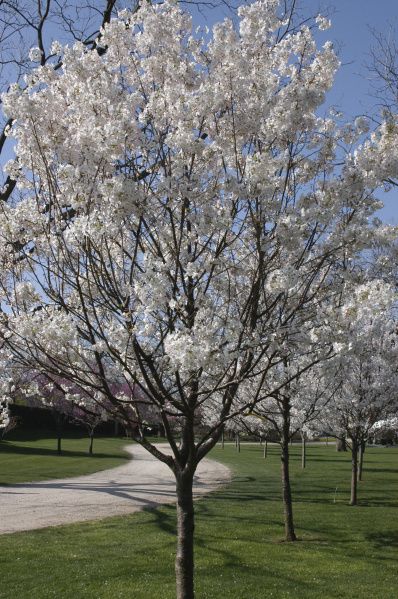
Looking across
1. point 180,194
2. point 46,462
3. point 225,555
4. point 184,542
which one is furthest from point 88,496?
point 180,194

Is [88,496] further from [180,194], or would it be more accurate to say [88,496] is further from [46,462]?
[180,194]

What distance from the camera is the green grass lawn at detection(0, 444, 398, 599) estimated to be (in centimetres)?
825

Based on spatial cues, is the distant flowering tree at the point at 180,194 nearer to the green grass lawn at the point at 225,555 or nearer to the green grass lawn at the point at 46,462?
the green grass lawn at the point at 225,555

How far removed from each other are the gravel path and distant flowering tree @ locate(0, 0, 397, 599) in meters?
10.5

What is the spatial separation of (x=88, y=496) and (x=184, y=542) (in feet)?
50.2

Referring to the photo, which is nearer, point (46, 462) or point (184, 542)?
point (184, 542)

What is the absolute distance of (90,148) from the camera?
419 cm

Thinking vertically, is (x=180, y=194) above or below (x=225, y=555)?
above

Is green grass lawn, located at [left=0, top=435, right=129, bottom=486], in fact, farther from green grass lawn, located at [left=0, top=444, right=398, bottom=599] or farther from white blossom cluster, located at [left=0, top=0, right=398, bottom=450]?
white blossom cluster, located at [left=0, top=0, right=398, bottom=450]

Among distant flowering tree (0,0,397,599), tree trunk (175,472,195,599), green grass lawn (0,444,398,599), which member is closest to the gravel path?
green grass lawn (0,444,398,599)

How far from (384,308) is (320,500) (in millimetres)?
16067

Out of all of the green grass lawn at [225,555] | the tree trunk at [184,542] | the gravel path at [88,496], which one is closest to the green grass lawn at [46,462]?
the gravel path at [88,496]

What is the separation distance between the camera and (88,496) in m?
18.8

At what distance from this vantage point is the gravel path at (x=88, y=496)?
14984 millimetres
